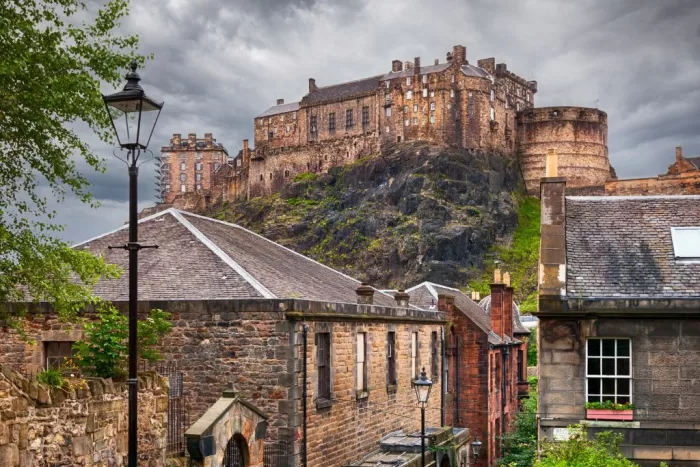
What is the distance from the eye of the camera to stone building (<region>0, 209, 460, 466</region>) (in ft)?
57.4

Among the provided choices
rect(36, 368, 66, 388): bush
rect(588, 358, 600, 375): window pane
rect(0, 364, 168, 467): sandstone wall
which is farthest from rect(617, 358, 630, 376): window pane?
rect(36, 368, 66, 388): bush

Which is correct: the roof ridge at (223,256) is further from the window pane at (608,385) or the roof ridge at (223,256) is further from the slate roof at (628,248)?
the window pane at (608,385)

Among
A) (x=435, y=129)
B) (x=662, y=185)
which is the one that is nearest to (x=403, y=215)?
(x=435, y=129)

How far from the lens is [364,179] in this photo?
4016 inches

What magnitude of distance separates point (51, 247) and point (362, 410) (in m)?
9.73

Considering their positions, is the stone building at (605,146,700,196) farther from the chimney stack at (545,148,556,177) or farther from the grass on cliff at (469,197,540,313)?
the chimney stack at (545,148,556,177)

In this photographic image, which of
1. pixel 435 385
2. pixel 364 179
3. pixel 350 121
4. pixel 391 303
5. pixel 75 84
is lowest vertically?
pixel 435 385

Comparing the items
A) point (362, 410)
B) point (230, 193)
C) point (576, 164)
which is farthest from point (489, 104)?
point (362, 410)

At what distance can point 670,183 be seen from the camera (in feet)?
301

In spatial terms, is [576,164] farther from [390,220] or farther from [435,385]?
[435,385]

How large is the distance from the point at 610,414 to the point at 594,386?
67cm

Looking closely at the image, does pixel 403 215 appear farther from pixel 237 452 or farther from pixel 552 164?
pixel 237 452

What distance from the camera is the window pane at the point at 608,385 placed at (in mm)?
17719

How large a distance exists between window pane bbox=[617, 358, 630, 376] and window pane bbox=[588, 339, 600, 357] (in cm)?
47
